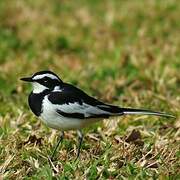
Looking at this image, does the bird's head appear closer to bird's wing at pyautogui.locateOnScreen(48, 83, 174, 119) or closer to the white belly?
bird's wing at pyautogui.locateOnScreen(48, 83, 174, 119)

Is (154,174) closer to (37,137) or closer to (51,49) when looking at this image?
(37,137)

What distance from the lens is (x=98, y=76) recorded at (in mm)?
8859

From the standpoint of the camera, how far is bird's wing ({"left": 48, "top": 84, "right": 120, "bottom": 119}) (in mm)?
5887

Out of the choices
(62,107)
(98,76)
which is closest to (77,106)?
(62,107)

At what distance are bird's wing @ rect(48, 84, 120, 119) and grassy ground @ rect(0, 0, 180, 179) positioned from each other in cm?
31

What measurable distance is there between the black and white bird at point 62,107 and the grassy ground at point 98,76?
A: 28cm

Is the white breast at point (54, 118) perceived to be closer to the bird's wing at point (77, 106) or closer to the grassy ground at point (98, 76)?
the bird's wing at point (77, 106)

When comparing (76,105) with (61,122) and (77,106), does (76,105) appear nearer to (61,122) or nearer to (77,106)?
(77,106)

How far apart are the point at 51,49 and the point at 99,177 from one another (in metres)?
4.85

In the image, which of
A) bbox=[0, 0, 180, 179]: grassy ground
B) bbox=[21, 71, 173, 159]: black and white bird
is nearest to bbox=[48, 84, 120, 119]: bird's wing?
bbox=[21, 71, 173, 159]: black and white bird

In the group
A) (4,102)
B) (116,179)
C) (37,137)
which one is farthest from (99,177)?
(4,102)

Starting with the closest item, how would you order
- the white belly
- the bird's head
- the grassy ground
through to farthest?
1. the grassy ground
2. the white belly
3. the bird's head

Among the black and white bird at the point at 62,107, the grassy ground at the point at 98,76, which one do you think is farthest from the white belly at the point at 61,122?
the grassy ground at the point at 98,76

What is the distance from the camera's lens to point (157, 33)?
10570 millimetres
